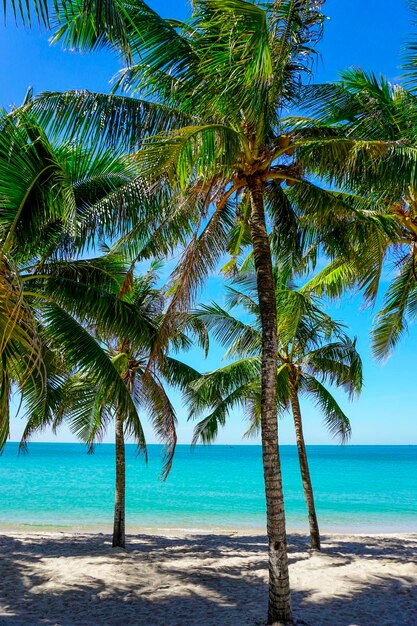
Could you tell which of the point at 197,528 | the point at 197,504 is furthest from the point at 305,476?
the point at 197,504

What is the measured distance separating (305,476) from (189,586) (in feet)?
12.9

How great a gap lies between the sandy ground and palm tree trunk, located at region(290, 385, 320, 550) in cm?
39

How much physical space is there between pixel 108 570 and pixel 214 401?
14.8 ft

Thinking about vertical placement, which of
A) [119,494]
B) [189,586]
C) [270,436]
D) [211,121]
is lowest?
[189,586]

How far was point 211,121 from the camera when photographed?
21.9ft

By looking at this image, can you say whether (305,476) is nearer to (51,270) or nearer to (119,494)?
(119,494)

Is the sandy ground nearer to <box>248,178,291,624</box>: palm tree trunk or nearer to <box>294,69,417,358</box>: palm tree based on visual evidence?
<box>248,178,291,624</box>: palm tree trunk

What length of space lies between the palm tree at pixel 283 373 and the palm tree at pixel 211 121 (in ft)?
13.3

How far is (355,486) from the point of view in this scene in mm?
40125

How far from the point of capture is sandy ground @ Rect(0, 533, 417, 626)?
6820 mm

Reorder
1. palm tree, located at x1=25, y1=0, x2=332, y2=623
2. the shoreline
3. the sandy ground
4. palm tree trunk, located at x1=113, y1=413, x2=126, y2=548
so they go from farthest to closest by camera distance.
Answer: the shoreline, palm tree trunk, located at x1=113, y1=413, x2=126, y2=548, the sandy ground, palm tree, located at x1=25, y1=0, x2=332, y2=623

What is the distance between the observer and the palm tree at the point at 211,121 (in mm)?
5508

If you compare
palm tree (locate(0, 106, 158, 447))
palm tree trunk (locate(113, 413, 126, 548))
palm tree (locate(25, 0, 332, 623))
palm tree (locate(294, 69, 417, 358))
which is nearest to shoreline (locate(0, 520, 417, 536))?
palm tree trunk (locate(113, 413, 126, 548))

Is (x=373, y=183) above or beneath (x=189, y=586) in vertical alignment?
above
